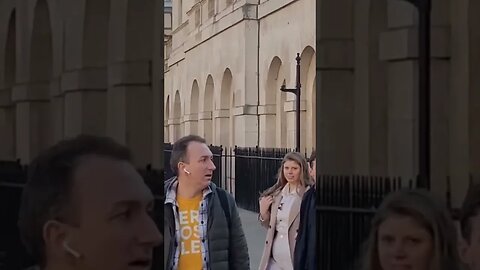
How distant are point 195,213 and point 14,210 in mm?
1182

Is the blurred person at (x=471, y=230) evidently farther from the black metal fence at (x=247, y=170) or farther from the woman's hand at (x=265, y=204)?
the black metal fence at (x=247, y=170)

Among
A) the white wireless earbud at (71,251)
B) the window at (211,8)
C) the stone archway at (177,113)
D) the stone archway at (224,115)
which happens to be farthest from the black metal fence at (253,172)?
the white wireless earbud at (71,251)

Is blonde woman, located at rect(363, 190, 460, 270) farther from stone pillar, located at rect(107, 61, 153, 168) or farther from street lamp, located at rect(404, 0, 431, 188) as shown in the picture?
stone pillar, located at rect(107, 61, 153, 168)

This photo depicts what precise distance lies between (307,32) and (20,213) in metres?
7.76

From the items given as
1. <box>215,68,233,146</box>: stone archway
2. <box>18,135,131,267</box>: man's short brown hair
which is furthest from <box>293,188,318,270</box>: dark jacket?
<box>215,68,233,146</box>: stone archway

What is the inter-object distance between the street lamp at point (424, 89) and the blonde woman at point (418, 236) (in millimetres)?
67

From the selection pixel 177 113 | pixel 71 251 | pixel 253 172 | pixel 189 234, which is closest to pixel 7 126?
pixel 71 251

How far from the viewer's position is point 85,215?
2.06 meters

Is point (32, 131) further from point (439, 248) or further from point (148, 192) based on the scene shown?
point (439, 248)

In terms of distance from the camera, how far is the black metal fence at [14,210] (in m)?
2.24

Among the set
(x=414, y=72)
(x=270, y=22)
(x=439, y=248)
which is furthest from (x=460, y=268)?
(x=270, y=22)

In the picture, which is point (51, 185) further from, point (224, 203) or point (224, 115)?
point (224, 115)

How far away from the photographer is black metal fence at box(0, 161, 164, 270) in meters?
2.24

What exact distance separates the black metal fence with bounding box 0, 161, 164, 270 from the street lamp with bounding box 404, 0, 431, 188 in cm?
73
